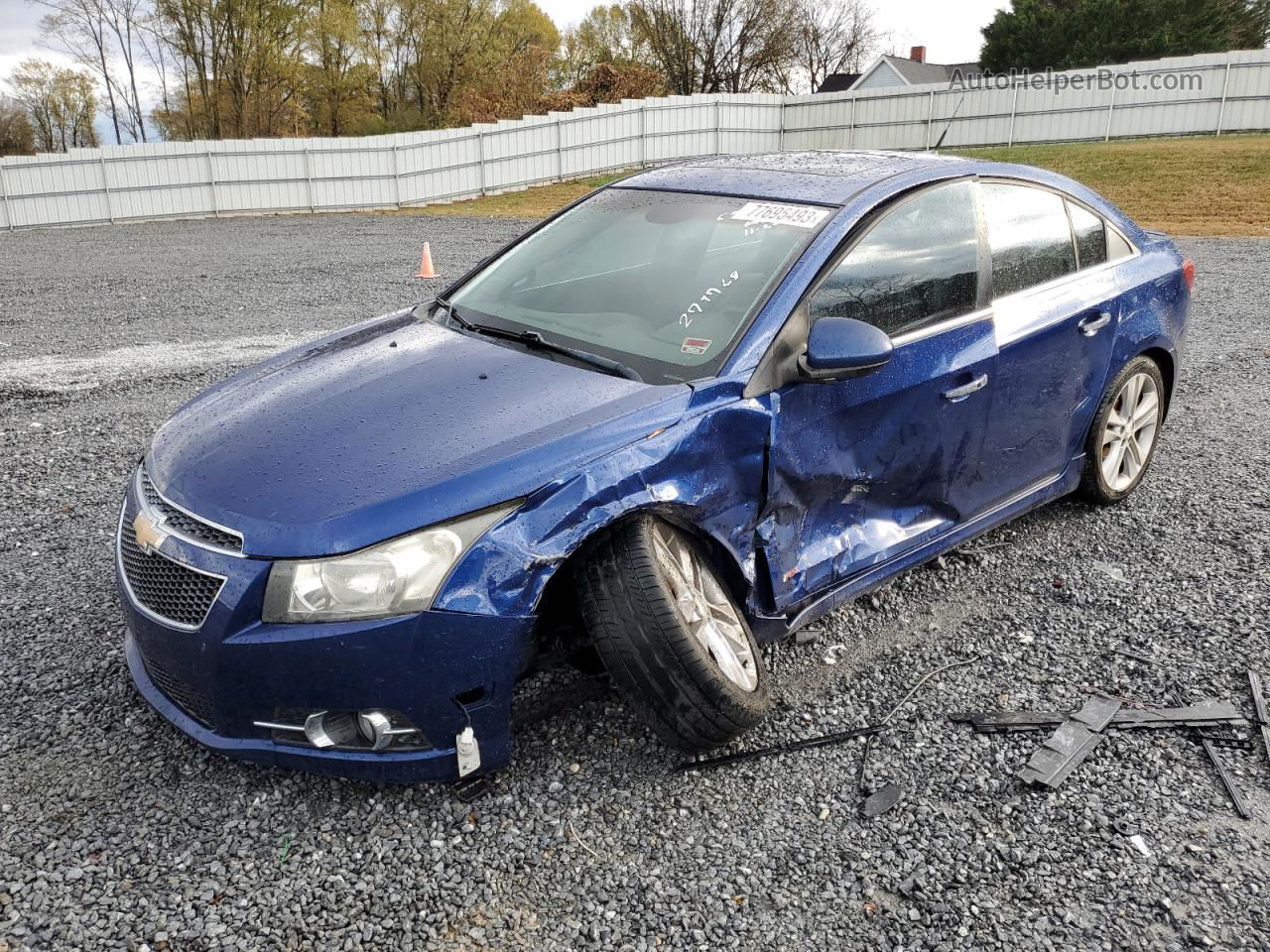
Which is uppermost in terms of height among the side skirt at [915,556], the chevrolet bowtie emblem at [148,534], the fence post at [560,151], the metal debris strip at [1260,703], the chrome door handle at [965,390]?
the fence post at [560,151]

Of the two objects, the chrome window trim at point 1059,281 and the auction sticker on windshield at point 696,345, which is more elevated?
the chrome window trim at point 1059,281

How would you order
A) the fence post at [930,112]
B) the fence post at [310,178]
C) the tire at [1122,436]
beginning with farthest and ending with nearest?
the fence post at [930,112] → the fence post at [310,178] → the tire at [1122,436]

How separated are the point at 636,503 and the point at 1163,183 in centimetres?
2162

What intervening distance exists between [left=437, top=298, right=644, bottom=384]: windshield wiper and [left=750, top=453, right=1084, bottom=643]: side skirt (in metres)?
0.88

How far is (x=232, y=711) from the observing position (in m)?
2.57

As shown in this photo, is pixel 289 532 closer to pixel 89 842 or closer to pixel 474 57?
pixel 89 842

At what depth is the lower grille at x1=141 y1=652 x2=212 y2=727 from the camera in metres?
2.64

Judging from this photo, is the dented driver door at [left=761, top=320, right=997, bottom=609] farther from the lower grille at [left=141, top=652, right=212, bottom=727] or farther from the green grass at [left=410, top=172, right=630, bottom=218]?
the green grass at [left=410, top=172, right=630, bottom=218]

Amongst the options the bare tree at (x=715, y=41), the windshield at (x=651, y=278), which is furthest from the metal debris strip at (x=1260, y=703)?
the bare tree at (x=715, y=41)

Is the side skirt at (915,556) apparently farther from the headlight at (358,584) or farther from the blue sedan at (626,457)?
the headlight at (358,584)

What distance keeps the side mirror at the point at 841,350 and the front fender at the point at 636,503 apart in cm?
22

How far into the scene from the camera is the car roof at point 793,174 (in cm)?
360

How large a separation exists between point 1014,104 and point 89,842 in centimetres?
2939

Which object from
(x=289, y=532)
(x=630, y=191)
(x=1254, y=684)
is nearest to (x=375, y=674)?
(x=289, y=532)
